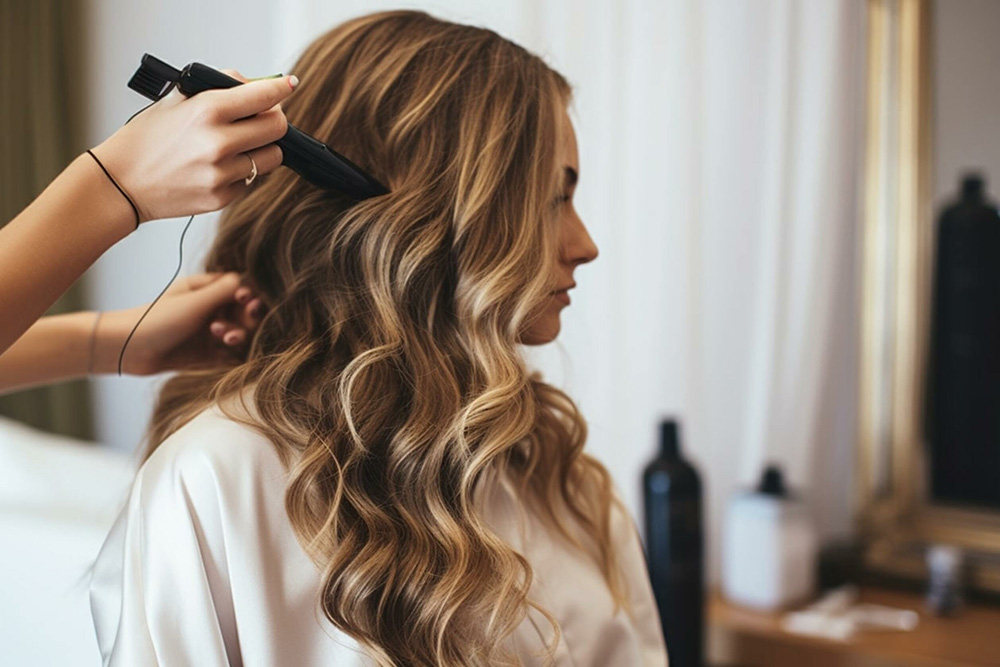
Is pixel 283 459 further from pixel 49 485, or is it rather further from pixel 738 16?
pixel 738 16

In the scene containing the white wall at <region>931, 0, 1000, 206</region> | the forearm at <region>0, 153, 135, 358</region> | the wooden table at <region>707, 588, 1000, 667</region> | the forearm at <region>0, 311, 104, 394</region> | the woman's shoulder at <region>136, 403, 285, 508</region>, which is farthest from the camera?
the white wall at <region>931, 0, 1000, 206</region>

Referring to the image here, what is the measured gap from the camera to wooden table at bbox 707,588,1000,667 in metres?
1.16

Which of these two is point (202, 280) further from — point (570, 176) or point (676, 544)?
point (676, 544)

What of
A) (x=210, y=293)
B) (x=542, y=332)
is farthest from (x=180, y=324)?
(x=542, y=332)

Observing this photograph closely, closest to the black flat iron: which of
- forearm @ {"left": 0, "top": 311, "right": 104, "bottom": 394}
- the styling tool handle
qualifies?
the styling tool handle

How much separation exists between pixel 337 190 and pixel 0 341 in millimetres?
275

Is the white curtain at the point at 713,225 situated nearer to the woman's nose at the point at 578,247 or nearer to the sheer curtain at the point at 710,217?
the sheer curtain at the point at 710,217

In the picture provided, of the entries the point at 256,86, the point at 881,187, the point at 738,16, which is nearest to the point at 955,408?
the point at 881,187

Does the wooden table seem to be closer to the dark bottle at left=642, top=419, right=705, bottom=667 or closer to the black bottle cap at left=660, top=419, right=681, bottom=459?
the dark bottle at left=642, top=419, right=705, bottom=667

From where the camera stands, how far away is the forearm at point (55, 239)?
0.54 metres

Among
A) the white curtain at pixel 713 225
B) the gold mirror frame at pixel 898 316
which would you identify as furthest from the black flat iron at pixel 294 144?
the gold mirror frame at pixel 898 316

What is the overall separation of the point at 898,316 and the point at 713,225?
314 millimetres

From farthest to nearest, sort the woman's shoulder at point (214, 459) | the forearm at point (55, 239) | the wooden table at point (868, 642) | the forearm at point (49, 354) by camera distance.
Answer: the wooden table at point (868, 642), the forearm at point (49, 354), the woman's shoulder at point (214, 459), the forearm at point (55, 239)

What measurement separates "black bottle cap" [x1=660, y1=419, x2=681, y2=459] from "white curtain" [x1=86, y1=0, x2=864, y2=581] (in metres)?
0.11
